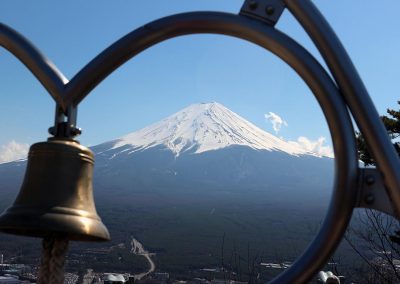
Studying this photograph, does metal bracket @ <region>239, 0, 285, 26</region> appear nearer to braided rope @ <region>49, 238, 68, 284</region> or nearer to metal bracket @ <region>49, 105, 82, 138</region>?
metal bracket @ <region>49, 105, 82, 138</region>

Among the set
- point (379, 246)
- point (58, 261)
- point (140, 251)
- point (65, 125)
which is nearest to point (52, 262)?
point (58, 261)

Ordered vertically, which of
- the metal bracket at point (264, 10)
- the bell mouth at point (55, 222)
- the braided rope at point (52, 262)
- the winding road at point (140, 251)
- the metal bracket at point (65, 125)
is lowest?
the braided rope at point (52, 262)

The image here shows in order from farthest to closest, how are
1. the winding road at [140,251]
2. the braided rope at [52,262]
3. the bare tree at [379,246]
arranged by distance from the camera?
the winding road at [140,251] < the bare tree at [379,246] < the braided rope at [52,262]

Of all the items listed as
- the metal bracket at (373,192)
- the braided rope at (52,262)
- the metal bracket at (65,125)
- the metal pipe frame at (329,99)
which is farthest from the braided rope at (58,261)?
the metal bracket at (373,192)

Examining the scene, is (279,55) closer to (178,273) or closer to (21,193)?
(21,193)

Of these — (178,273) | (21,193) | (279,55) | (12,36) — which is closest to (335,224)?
(279,55)

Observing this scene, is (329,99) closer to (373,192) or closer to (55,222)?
(373,192)

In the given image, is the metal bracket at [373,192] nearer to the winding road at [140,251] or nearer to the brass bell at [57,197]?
the brass bell at [57,197]
